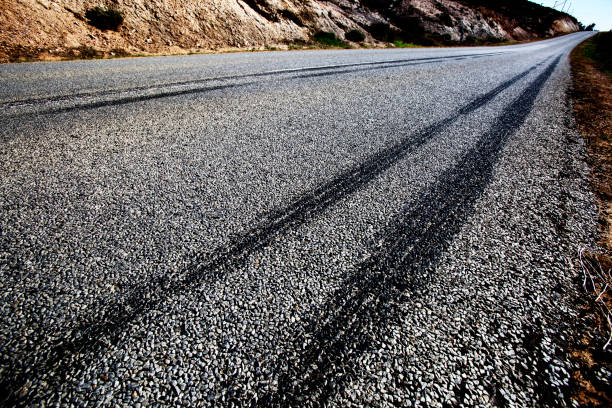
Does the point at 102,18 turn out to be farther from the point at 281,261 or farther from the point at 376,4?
the point at 376,4

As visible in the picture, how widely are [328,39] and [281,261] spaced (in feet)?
63.5

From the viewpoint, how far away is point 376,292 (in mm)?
1370

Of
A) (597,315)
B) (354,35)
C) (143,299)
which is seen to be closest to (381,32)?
(354,35)

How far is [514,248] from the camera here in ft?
5.48

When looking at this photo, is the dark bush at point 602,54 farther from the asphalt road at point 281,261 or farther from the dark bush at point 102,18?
the dark bush at point 102,18

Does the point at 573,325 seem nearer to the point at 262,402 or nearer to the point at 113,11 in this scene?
the point at 262,402

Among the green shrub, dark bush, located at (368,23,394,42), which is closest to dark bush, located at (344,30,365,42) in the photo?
the green shrub

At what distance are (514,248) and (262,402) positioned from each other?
154 centimetres

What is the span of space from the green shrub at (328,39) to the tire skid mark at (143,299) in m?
17.6

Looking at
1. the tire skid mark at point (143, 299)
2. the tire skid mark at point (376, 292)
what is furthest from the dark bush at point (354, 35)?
the tire skid mark at point (143, 299)

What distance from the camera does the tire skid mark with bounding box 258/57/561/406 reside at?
103 cm

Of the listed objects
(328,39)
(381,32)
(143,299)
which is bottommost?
(143,299)

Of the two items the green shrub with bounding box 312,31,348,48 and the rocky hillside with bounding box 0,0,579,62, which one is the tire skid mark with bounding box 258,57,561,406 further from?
the green shrub with bounding box 312,31,348,48

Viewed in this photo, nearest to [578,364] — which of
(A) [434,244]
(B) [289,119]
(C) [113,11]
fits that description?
(A) [434,244]
